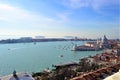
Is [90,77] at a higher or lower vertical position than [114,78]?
lower

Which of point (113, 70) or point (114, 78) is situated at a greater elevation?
point (114, 78)

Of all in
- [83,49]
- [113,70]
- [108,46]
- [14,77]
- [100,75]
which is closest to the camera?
[14,77]

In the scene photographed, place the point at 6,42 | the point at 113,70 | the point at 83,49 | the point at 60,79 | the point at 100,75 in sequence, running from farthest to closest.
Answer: the point at 6,42 → the point at 83,49 → the point at 60,79 → the point at 113,70 → the point at 100,75

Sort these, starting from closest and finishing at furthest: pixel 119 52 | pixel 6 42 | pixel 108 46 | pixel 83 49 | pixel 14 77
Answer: pixel 14 77, pixel 119 52, pixel 83 49, pixel 108 46, pixel 6 42

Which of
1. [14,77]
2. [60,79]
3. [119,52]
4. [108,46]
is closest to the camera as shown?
[14,77]

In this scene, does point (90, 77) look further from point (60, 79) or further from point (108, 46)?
point (108, 46)

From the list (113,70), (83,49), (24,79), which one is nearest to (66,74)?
(113,70)

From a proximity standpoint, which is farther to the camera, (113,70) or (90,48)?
(90,48)

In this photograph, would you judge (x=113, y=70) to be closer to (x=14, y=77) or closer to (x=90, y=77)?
(x=90, y=77)

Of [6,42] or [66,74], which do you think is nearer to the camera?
[66,74]

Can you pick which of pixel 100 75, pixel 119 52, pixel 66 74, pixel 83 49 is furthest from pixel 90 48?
pixel 100 75
